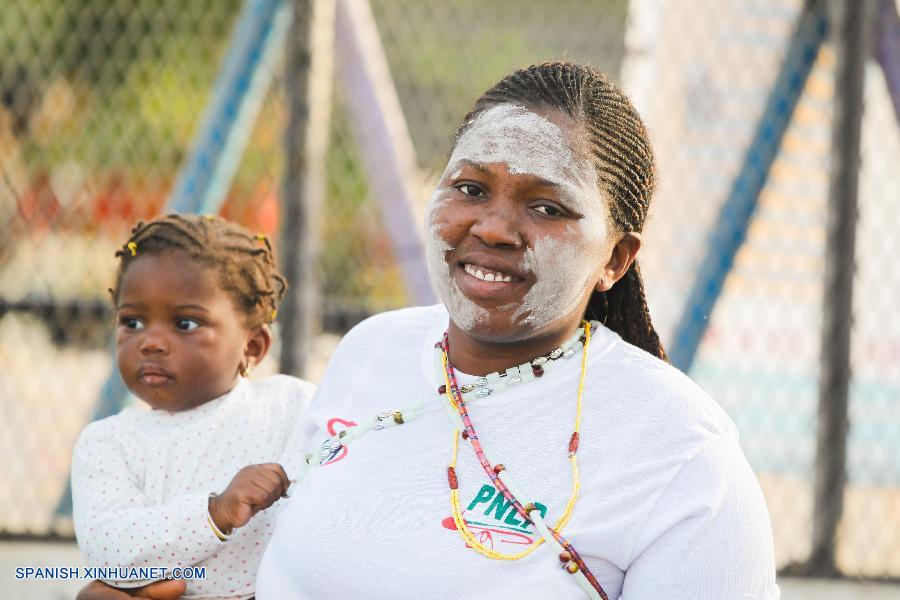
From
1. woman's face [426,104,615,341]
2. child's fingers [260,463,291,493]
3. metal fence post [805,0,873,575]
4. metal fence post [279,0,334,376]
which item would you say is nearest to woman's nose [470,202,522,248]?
woman's face [426,104,615,341]

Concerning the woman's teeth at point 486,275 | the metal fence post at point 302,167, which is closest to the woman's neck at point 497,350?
the woman's teeth at point 486,275

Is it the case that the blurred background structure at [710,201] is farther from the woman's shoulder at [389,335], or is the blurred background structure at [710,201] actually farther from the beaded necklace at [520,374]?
the beaded necklace at [520,374]

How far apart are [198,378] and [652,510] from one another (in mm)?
1104

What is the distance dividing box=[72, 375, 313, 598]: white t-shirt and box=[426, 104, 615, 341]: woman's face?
2.04 feet

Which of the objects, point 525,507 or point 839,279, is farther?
point 839,279

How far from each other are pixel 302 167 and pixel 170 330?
140cm

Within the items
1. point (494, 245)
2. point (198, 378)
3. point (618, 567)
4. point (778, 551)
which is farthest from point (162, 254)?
point (778, 551)

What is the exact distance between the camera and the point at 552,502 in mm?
1627

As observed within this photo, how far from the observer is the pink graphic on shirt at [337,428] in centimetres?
189

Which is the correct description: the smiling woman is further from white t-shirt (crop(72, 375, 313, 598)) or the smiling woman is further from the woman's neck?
white t-shirt (crop(72, 375, 313, 598))

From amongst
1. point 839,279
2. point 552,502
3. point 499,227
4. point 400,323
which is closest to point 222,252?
point 400,323

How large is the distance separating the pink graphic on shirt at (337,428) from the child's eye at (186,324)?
0.45 meters

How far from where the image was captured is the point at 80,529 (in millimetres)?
2135

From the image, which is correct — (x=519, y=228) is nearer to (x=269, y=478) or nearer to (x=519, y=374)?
(x=519, y=374)
